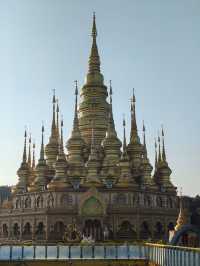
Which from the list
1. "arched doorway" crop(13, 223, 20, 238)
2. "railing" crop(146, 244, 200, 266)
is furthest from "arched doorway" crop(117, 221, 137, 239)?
"railing" crop(146, 244, 200, 266)

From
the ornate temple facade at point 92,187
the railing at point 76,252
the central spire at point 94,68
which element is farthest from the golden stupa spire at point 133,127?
the railing at point 76,252

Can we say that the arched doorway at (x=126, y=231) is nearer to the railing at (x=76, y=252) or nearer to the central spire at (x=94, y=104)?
the central spire at (x=94, y=104)

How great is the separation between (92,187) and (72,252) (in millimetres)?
27436

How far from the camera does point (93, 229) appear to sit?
54156mm

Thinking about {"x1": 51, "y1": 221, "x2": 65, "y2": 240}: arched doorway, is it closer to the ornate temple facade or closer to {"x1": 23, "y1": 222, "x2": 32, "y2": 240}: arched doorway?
the ornate temple facade

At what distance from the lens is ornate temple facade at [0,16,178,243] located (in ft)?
180

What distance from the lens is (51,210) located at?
55.5m

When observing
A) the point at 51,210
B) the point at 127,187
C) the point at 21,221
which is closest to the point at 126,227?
the point at 127,187

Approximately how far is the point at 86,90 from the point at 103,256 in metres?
46.2

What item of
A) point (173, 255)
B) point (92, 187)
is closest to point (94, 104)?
point (92, 187)

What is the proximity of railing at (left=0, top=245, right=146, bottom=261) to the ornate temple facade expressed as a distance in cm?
2174

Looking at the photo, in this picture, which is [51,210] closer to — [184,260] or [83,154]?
[83,154]

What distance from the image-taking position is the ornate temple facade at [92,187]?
54938 millimetres

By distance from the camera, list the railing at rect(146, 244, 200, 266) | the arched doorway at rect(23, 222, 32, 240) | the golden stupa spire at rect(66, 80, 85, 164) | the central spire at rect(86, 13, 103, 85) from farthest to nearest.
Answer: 1. the central spire at rect(86, 13, 103, 85)
2. the golden stupa spire at rect(66, 80, 85, 164)
3. the arched doorway at rect(23, 222, 32, 240)
4. the railing at rect(146, 244, 200, 266)
